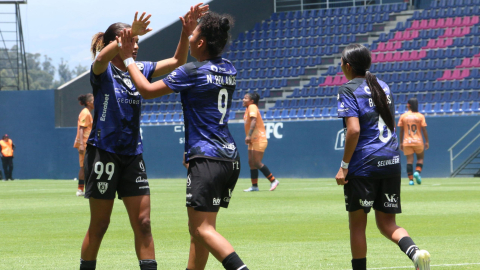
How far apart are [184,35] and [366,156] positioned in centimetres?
159

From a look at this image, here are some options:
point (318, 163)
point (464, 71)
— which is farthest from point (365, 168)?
point (464, 71)

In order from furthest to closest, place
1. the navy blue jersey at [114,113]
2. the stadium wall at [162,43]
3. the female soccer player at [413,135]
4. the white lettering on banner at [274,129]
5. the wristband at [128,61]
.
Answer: the stadium wall at [162,43] → the white lettering on banner at [274,129] → the female soccer player at [413,135] → the navy blue jersey at [114,113] → the wristband at [128,61]

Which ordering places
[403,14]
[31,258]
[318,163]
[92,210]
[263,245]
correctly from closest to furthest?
[92,210] → [31,258] → [263,245] → [318,163] → [403,14]

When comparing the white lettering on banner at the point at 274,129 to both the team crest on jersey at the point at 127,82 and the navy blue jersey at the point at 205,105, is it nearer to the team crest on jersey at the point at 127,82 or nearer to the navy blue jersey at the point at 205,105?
the team crest on jersey at the point at 127,82

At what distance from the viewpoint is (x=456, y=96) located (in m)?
26.7

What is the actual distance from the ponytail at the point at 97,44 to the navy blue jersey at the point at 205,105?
42.4 inches

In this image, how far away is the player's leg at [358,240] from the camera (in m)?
5.36

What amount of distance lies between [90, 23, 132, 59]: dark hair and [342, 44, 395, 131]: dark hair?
1.67 meters

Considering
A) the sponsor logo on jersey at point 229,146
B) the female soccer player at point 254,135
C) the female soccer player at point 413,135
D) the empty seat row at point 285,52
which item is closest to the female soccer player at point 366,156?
the sponsor logo on jersey at point 229,146

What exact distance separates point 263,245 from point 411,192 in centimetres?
898

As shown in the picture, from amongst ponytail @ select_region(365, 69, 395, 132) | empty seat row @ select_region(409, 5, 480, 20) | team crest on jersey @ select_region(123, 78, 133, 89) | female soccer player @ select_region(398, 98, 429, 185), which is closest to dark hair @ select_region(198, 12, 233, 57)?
team crest on jersey @ select_region(123, 78, 133, 89)

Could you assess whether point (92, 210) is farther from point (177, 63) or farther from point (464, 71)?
point (464, 71)

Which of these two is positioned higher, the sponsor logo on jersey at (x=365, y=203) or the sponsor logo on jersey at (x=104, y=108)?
the sponsor logo on jersey at (x=104, y=108)

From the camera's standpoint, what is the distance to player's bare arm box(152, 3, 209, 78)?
199 inches
